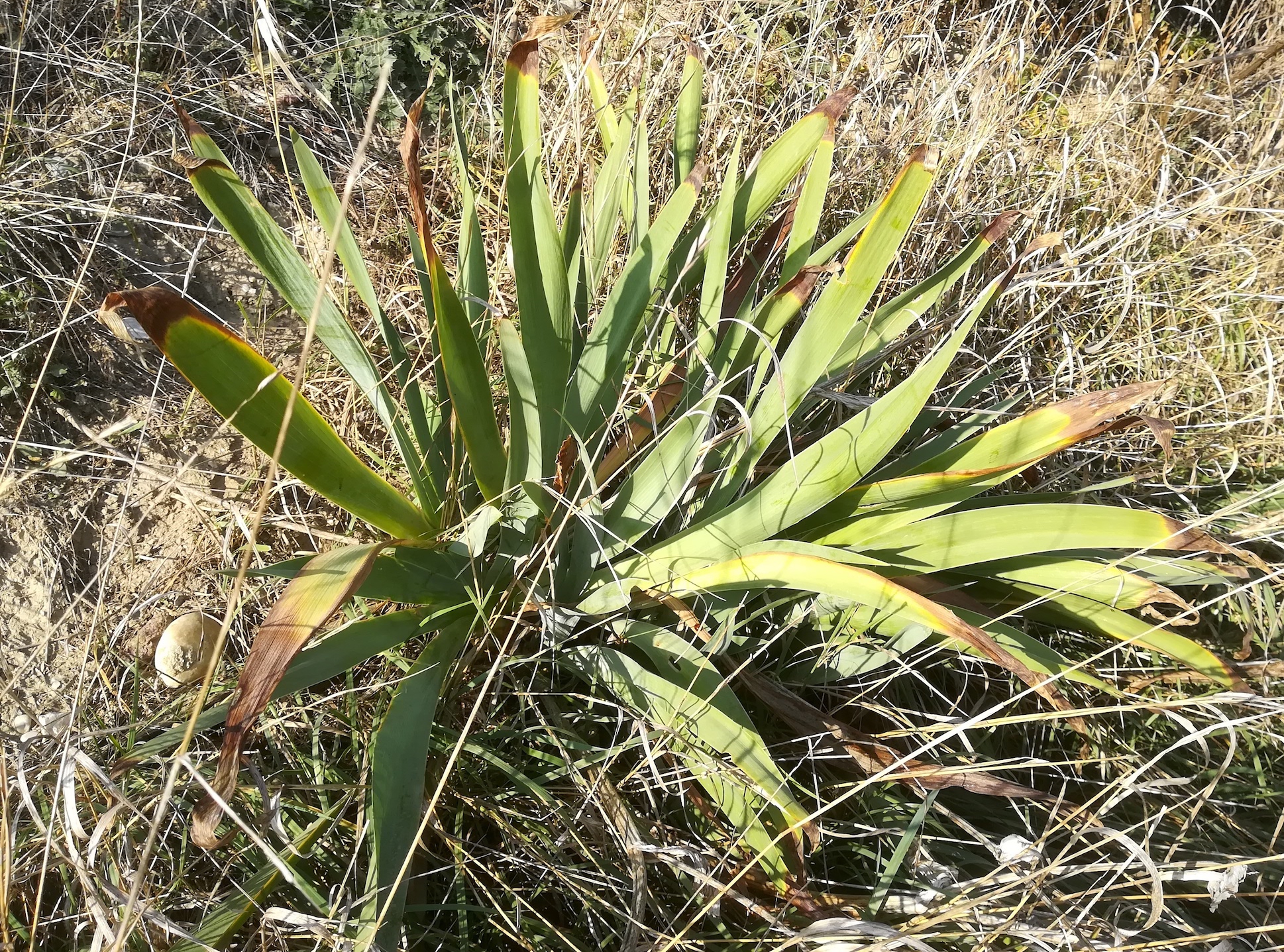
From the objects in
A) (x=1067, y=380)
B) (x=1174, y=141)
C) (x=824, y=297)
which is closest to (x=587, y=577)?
(x=824, y=297)

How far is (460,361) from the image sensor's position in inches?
41.1

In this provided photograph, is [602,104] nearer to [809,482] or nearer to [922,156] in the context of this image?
[922,156]

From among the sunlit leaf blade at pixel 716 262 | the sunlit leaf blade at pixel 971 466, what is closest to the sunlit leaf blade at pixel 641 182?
the sunlit leaf blade at pixel 716 262

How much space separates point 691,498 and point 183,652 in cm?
86

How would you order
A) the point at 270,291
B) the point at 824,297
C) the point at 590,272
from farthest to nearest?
the point at 270,291, the point at 590,272, the point at 824,297

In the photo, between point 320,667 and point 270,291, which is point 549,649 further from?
point 270,291

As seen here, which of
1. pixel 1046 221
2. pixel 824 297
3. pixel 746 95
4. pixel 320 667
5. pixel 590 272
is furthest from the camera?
pixel 746 95

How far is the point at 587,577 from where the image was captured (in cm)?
123

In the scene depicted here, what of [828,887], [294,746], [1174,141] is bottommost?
[828,887]

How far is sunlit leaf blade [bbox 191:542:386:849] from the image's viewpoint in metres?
0.67

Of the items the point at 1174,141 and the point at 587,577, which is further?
the point at 1174,141

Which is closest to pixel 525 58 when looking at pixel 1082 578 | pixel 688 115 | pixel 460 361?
pixel 688 115

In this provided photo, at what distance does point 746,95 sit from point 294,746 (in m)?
1.79

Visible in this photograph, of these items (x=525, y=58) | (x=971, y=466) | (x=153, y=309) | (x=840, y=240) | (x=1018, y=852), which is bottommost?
(x=1018, y=852)
